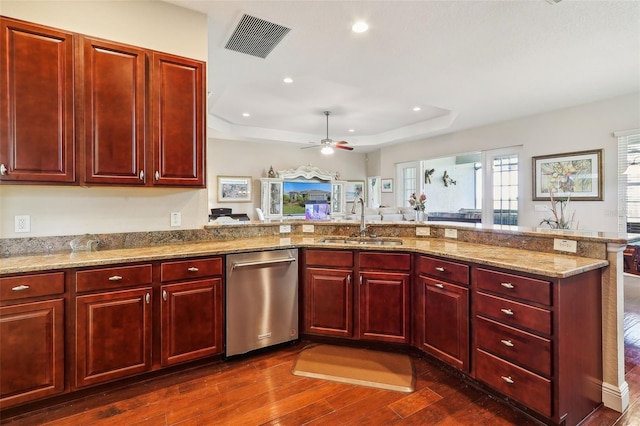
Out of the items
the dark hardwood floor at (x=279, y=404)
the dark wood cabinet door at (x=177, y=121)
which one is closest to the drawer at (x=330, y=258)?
the dark hardwood floor at (x=279, y=404)

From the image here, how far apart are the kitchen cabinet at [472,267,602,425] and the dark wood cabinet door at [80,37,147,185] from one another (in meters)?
2.56

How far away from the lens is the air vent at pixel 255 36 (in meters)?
2.62

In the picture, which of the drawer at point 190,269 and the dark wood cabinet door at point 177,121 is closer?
the drawer at point 190,269

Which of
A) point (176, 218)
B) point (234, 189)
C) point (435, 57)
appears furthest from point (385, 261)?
point (234, 189)

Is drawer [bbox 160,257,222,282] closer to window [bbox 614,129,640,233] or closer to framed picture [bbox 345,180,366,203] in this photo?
window [bbox 614,129,640,233]

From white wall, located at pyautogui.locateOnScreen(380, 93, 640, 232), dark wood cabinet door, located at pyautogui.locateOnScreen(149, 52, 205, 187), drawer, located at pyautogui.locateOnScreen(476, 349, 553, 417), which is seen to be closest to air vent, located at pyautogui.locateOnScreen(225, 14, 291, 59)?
dark wood cabinet door, located at pyautogui.locateOnScreen(149, 52, 205, 187)

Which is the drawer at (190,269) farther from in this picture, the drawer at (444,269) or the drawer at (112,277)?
the drawer at (444,269)

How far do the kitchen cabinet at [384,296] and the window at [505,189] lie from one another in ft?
14.6

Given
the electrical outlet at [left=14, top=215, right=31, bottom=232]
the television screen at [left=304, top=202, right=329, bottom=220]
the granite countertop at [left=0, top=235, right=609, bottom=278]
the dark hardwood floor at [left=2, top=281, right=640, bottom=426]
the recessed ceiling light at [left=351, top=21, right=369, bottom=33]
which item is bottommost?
the dark hardwood floor at [left=2, top=281, right=640, bottom=426]

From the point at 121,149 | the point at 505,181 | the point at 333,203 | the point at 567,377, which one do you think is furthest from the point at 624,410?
the point at 333,203

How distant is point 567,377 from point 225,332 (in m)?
2.21

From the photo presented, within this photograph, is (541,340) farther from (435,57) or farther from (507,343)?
(435,57)

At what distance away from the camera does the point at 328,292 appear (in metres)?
2.65

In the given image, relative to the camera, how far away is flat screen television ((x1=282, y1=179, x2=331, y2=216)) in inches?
335
